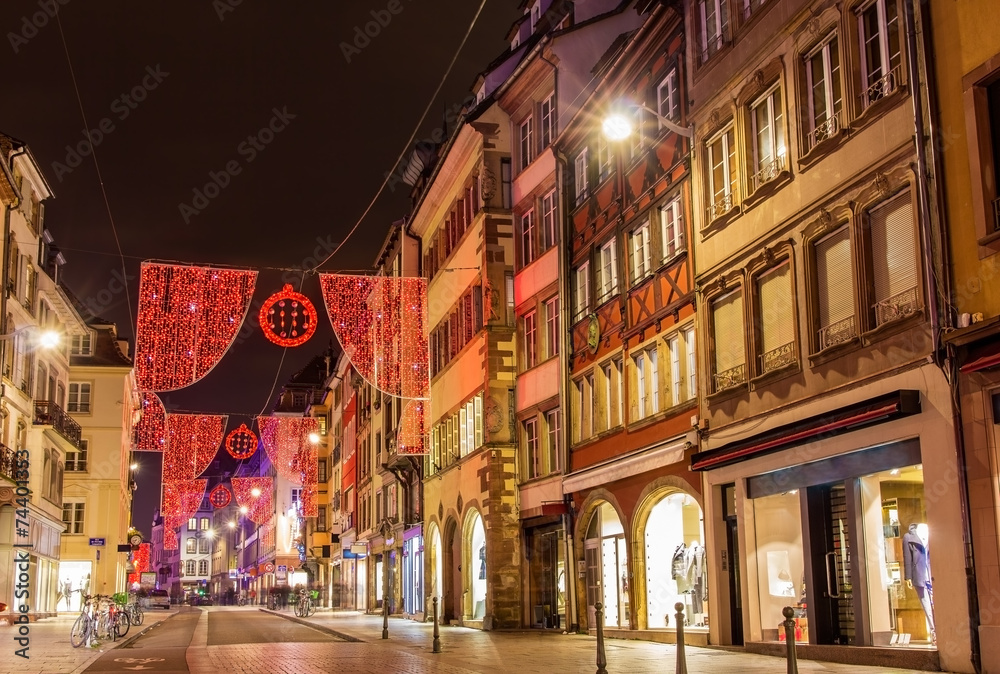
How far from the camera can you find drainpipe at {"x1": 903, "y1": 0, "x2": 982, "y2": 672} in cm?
1502

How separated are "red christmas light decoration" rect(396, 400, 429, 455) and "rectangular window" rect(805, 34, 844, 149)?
28.6m

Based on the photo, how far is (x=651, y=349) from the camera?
2586 centimetres

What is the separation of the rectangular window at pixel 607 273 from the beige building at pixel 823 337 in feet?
15.0

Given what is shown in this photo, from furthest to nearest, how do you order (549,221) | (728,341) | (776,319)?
(549,221)
(728,341)
(776,319)

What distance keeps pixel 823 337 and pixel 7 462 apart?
107 ft

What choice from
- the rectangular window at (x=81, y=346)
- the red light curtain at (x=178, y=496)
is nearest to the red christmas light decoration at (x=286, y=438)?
the red light curtain at (x=178, y=496)

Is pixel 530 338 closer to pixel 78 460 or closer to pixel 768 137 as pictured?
pixel 768 137

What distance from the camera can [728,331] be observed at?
22203mm

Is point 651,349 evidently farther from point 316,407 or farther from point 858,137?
point 316,407

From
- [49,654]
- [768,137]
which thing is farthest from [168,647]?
[768,137]

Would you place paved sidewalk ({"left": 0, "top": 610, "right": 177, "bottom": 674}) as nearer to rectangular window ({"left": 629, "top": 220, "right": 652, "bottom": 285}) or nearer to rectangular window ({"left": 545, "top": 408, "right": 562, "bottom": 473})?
rectangular window ({"left": 545, "top": 408, "right": 562, "bottom": 473})

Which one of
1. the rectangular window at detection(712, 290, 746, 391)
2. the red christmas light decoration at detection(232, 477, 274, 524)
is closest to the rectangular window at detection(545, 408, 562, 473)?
the rectangular window at detection(712, 290, 746, 391)

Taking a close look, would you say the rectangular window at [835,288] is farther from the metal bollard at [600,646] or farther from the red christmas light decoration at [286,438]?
the red christmas light decoration at [286,438]

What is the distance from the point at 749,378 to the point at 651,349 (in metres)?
4.86
